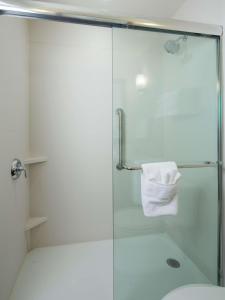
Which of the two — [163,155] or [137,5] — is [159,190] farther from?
[137,5]

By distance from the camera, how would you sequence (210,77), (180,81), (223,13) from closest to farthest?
(223,13), (210,77), (180,81)

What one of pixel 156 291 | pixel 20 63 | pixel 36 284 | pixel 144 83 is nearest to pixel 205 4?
pixel 144 83

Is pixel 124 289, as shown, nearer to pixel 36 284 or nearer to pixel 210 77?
pixel 36 284

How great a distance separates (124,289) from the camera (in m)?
1.24

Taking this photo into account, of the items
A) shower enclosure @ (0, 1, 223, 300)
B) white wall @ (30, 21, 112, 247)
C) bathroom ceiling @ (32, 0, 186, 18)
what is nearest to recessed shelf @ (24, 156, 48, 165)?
white wall @ (30, 21, 112, 247)

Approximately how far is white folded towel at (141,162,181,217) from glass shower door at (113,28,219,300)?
0.44 feet

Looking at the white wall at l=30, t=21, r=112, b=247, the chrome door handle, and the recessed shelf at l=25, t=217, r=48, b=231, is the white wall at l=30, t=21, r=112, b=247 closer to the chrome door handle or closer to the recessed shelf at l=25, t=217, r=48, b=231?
the recessed shelf at l=25, t=217, r=48, b=231

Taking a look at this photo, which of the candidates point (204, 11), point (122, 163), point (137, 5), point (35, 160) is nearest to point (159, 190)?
point (122, 163)

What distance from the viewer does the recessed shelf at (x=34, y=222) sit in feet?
5.45

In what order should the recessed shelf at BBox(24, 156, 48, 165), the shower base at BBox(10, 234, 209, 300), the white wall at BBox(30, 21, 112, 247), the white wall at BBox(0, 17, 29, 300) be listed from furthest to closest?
1. the white wall at BBox(30, 21, 112, 247)
2. the recessed shelf at BBox(24, 156, 48, 165)
3. the shower base at BBox(10, 234, 209, 300)
4. the white wall at BBox(0, 17, 29, 300)

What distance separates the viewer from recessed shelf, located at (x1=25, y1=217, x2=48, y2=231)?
1.66 meters

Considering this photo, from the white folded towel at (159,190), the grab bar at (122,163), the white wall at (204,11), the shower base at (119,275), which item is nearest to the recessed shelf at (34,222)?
the shower base at (119,275)

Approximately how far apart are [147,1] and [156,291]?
2213 millimetres

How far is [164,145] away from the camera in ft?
4.77
